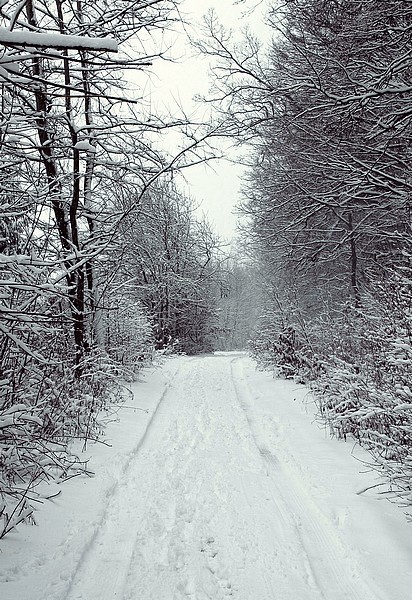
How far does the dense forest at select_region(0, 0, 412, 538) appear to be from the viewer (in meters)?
4.44

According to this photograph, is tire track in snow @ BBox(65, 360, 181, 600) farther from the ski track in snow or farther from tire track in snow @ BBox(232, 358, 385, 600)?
tire track in snow @ BBox(232, 358, 385, 600)

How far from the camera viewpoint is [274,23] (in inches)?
361

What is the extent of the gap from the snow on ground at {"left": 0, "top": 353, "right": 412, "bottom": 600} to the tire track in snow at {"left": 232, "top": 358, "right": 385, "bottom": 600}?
10 millimetres

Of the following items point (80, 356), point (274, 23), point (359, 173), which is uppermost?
point (274, 23)

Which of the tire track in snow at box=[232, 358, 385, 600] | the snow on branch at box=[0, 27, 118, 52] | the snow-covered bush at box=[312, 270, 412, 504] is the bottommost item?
the tire track in snow at box=[232, 358, 385, 600]

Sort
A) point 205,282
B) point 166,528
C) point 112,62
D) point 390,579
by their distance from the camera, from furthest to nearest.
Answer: point 205,282
point 166,528
point 390,579
point 112,62

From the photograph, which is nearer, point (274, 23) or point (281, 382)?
point (274, 23)

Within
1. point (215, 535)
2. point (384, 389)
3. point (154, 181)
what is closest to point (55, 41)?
point (215, 535)

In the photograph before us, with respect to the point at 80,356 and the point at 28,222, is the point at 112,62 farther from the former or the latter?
the point at 80,356

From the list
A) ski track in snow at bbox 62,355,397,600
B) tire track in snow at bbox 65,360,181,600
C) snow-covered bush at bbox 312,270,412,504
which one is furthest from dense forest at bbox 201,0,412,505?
tire track in snow at bbox 65,360,181,600

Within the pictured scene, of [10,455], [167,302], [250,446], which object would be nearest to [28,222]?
[10,455]

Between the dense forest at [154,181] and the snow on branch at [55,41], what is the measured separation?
240 millimetres

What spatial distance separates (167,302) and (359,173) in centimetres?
1788

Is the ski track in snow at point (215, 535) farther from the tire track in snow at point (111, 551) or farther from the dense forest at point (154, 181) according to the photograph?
the dense forest at point (154, 181)
